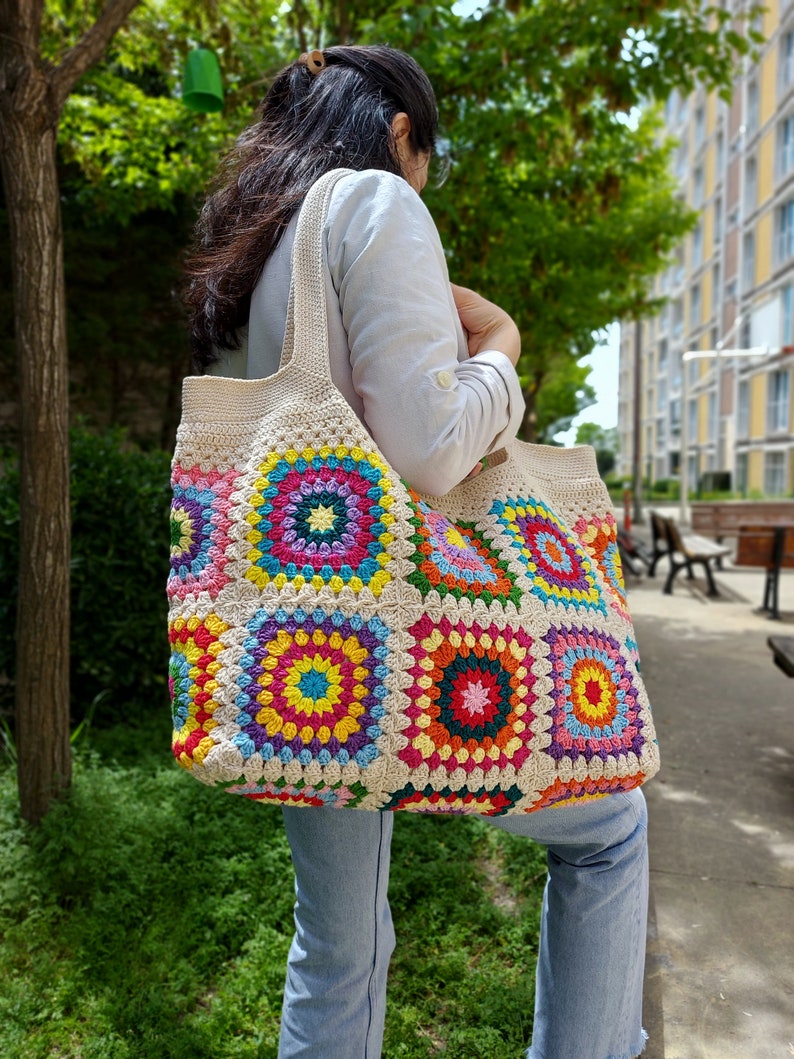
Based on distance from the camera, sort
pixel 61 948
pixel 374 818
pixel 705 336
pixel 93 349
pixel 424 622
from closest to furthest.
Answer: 1. pixel 424 622
2. pixel 374 818
3. pixel 61 948
4. pixel 93 349
5. pixel 705 336

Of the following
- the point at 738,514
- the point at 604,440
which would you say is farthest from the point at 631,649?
the point at 604,440

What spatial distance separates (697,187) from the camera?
137 feet

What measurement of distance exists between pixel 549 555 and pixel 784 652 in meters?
3.01

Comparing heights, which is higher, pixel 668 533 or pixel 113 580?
pixel 113 580

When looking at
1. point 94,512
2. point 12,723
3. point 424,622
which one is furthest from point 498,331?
point 12,723

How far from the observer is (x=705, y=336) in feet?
133

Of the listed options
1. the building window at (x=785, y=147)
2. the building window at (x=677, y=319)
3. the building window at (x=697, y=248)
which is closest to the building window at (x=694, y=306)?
the building window at (x=697, y=248)

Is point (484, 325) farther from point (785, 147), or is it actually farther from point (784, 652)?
point (785, 147)

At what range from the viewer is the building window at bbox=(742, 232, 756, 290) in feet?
103

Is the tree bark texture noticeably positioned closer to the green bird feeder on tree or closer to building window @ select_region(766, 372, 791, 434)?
the green bird feeder on tree

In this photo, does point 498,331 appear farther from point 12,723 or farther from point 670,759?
point 12,723

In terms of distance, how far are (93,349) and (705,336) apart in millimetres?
35923

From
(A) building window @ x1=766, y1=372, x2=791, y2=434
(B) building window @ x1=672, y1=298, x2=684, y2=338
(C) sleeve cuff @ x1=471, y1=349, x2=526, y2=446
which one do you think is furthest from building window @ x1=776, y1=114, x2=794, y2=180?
(C) sleeve cuff @ x1=471, y1=349, x2=526, y2=446

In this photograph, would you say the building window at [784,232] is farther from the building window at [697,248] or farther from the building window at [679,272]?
the building window at [679,272]
